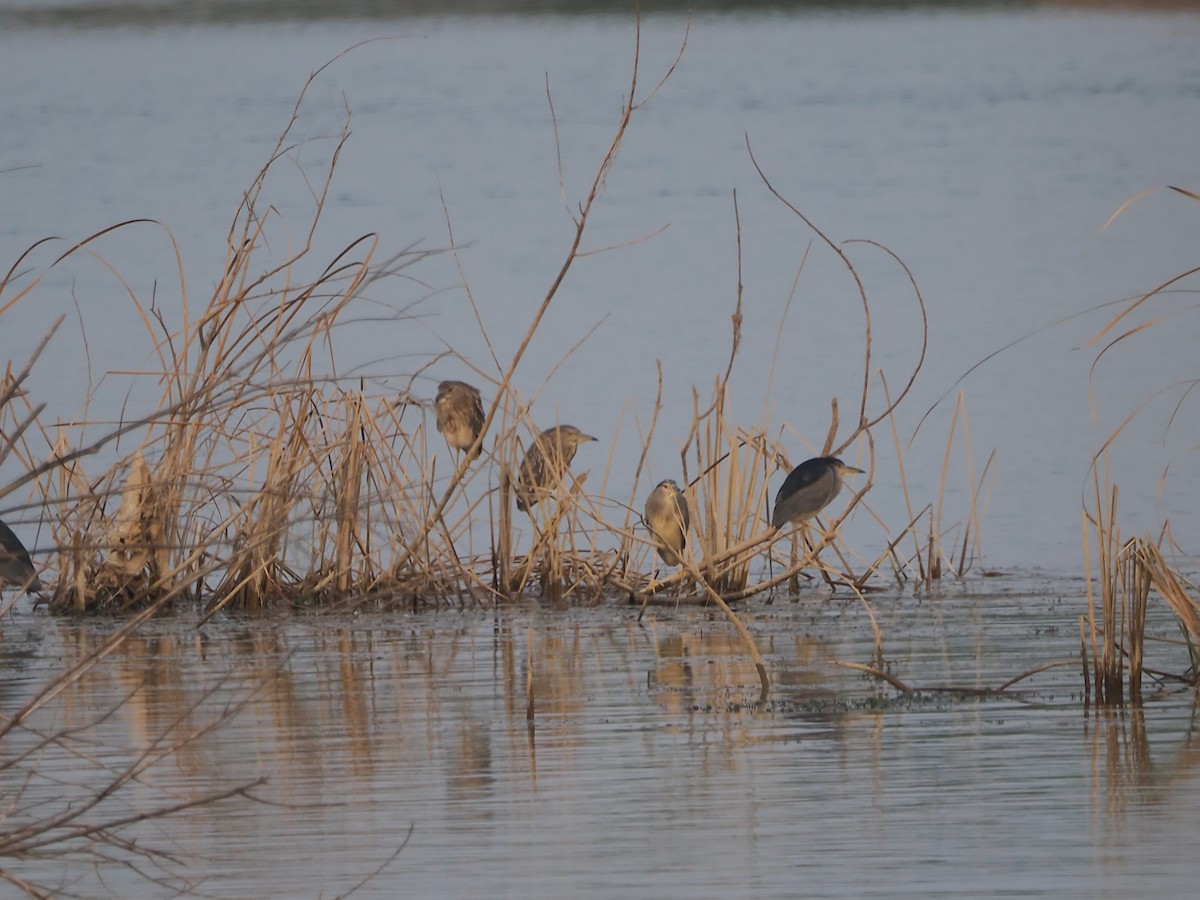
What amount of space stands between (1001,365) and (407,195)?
14.4 meters

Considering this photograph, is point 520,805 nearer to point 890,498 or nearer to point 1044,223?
point 890,498

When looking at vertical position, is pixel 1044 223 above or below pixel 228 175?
below

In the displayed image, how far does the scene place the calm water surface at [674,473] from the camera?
442 centimetres

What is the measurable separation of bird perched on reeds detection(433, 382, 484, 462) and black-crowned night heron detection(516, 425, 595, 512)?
44 cm

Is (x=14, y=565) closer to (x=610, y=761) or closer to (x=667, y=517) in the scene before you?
(x=667, y=517)

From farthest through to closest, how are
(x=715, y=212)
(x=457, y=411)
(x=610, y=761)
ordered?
1. (x=715, y=212)
2. (x=457, y=411)
3. (x=610, y=761)

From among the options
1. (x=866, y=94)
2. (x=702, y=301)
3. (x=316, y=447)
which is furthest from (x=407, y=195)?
(x=316, y=447)

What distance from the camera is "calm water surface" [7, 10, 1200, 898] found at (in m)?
4.42

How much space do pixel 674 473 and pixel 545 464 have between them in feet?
10.4

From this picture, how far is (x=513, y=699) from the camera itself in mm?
5969

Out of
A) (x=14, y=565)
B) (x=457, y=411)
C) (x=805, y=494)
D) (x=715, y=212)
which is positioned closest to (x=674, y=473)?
(x=457, y=411)

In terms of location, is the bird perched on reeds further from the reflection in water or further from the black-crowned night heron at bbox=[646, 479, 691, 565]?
the reflection in water

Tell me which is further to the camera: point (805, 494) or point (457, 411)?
point (457, 411)

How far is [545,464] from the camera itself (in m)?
7.83
